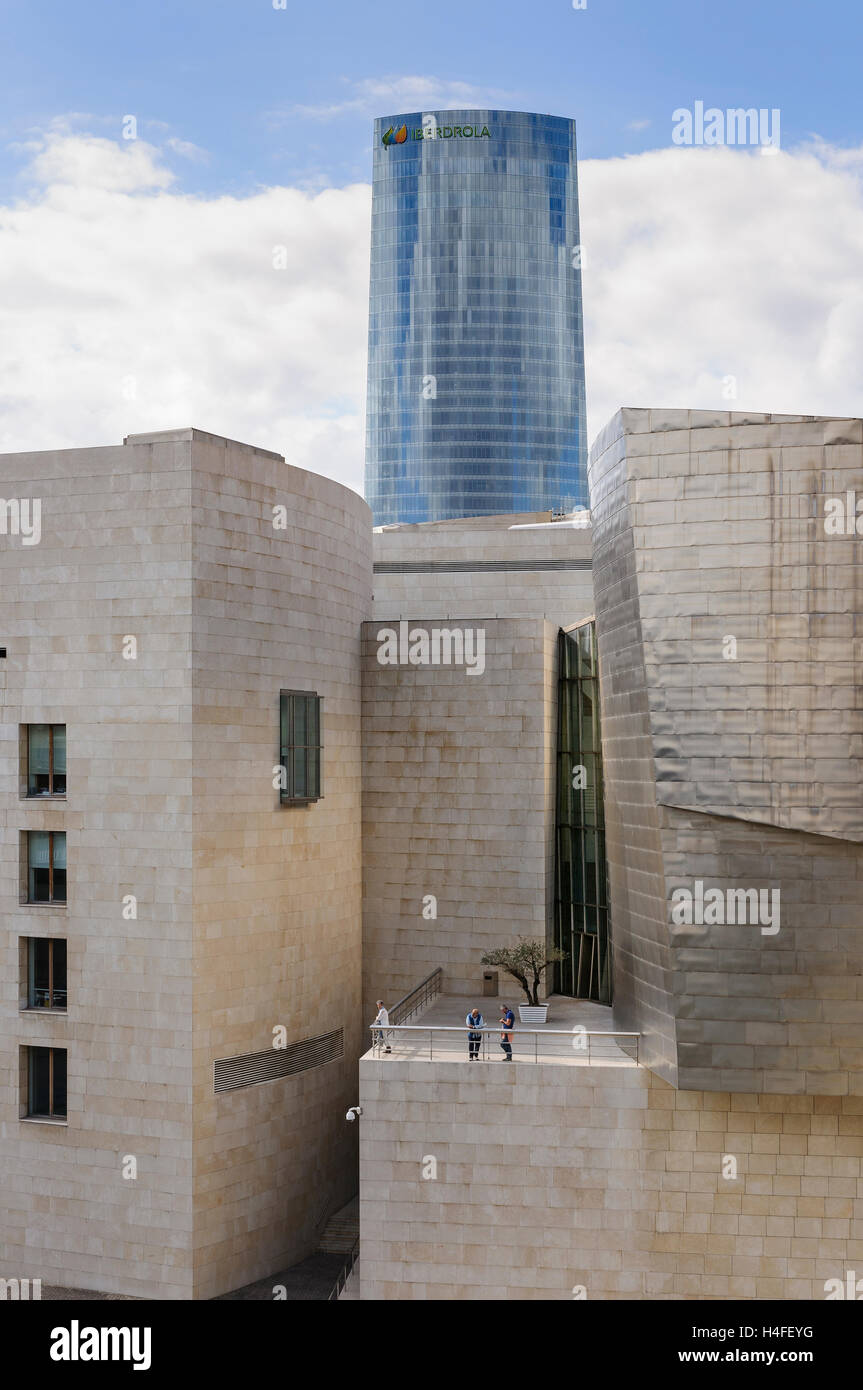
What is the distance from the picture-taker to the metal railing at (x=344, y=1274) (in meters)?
23.6

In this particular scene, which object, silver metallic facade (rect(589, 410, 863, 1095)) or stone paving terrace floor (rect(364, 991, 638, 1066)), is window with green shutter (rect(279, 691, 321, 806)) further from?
silver metallic facade (rect(589, 410, 863, 1095))

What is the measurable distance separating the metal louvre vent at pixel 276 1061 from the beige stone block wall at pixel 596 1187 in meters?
4.30

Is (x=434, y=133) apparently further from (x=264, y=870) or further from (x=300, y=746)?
(x=264, y=870)

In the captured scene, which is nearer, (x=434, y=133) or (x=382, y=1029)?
(x=382, y=1029)

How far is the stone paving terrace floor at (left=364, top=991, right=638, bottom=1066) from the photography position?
73.3 ft

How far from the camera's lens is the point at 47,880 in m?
25.6

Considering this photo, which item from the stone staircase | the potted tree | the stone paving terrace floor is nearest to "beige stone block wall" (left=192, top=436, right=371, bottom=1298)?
the stone staircase

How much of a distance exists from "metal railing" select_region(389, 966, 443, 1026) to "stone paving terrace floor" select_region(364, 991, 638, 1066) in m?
0.24

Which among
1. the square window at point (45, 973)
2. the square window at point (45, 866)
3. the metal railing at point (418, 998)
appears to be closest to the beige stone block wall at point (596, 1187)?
the metal railing at point (418, 998)

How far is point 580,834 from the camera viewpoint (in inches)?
1187

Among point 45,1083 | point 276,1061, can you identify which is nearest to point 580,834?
point 276,1061

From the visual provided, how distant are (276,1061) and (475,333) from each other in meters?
107

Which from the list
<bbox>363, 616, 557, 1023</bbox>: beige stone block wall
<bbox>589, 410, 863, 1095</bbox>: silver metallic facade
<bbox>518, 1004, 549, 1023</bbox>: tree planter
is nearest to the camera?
<bbox>589, 410, 863, 1095</bbox>: silver metallic facade

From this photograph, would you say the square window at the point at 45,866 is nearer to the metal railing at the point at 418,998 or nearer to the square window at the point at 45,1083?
the square window at the point at 45,1083
